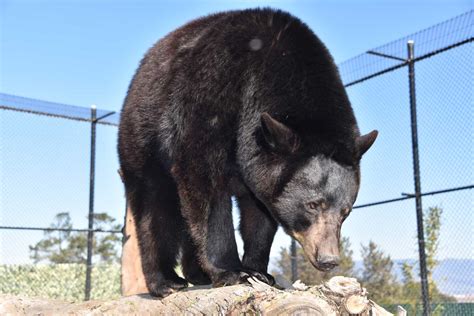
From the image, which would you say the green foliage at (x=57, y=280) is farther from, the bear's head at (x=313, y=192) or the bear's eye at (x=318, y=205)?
the bear's eye at (x=318, y=205)

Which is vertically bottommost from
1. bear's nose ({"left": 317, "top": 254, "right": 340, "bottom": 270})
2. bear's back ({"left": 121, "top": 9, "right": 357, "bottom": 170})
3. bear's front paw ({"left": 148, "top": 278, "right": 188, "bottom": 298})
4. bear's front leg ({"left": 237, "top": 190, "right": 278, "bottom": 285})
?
bear's front paw ({"left": 148, "top": 278, "right": 188, "bottom": 298})

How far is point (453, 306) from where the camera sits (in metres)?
7.95

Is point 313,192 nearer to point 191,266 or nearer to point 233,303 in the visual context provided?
point 233,303

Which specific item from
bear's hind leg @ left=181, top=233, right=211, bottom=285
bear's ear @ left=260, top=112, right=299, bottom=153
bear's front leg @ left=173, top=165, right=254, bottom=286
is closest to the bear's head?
bear's ear @ left=260, top=112, right=299, bottom=153

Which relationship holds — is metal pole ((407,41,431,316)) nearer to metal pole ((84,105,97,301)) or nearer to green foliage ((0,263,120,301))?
metal pole ((84,105,97,301))

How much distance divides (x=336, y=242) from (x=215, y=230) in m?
0.72

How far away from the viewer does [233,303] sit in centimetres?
325

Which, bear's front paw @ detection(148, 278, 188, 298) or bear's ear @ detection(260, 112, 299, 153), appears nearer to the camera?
bear's ear @ detection(260, 112, 299, 153)

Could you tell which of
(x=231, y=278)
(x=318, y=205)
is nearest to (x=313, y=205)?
(x=318, y=205)

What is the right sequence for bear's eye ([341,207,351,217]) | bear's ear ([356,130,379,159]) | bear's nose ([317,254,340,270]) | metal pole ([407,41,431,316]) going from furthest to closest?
metal pole ([407,41,431,316]) → bear's ear ([356,130,379,159]) → bear's eye ([341,207,351,217]) → bear's nose ([317,254,340,270])

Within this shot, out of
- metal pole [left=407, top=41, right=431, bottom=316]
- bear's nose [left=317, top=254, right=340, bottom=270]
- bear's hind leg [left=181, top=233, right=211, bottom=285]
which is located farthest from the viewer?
metal pole [left=407, top=41, right=431, bottom=316]

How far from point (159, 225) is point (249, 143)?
0.97 metres

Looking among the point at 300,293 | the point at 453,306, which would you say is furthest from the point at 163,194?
the point at 453,306

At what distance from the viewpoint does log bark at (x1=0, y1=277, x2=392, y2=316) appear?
2951mm
